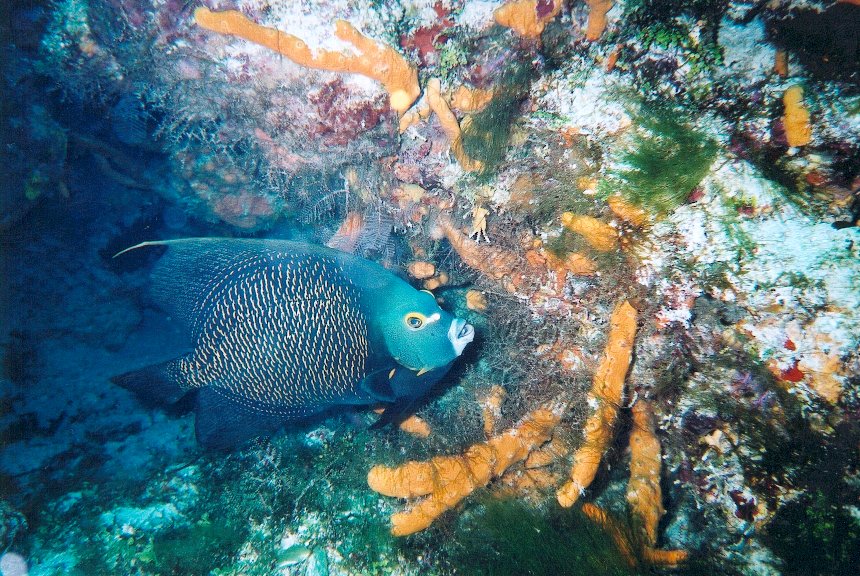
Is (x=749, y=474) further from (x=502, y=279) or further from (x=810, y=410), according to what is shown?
(x=502, y=279)

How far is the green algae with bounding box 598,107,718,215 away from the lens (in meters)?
2.06

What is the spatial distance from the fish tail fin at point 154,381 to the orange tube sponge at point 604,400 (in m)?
2.81

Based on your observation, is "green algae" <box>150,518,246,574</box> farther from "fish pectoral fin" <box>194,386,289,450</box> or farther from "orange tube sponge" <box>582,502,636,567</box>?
"orange tube sponge" <box>582,502,636,567</box>

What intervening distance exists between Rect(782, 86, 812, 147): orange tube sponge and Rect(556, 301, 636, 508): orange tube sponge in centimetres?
115

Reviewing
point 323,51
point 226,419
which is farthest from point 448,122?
point 226,419

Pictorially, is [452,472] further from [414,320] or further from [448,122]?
[448,122]

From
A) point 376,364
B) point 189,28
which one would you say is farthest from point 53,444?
point 189,28

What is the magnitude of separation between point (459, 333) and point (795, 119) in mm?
2118

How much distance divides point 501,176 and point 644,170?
34.7 inches

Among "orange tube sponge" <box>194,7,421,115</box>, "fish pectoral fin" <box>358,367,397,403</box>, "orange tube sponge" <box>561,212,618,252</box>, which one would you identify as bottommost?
"fish pectoral fin" <box>358,367,397,403</box>

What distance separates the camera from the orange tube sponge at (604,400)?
7.46ft

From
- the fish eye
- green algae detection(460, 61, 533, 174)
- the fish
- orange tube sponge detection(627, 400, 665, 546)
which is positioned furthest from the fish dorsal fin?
orange tube sponge detection(627, 400, 665, 546)

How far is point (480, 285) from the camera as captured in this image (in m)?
3.13

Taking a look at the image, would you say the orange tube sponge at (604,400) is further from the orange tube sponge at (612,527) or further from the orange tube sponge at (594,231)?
the orange tube sponge at (594,231)
